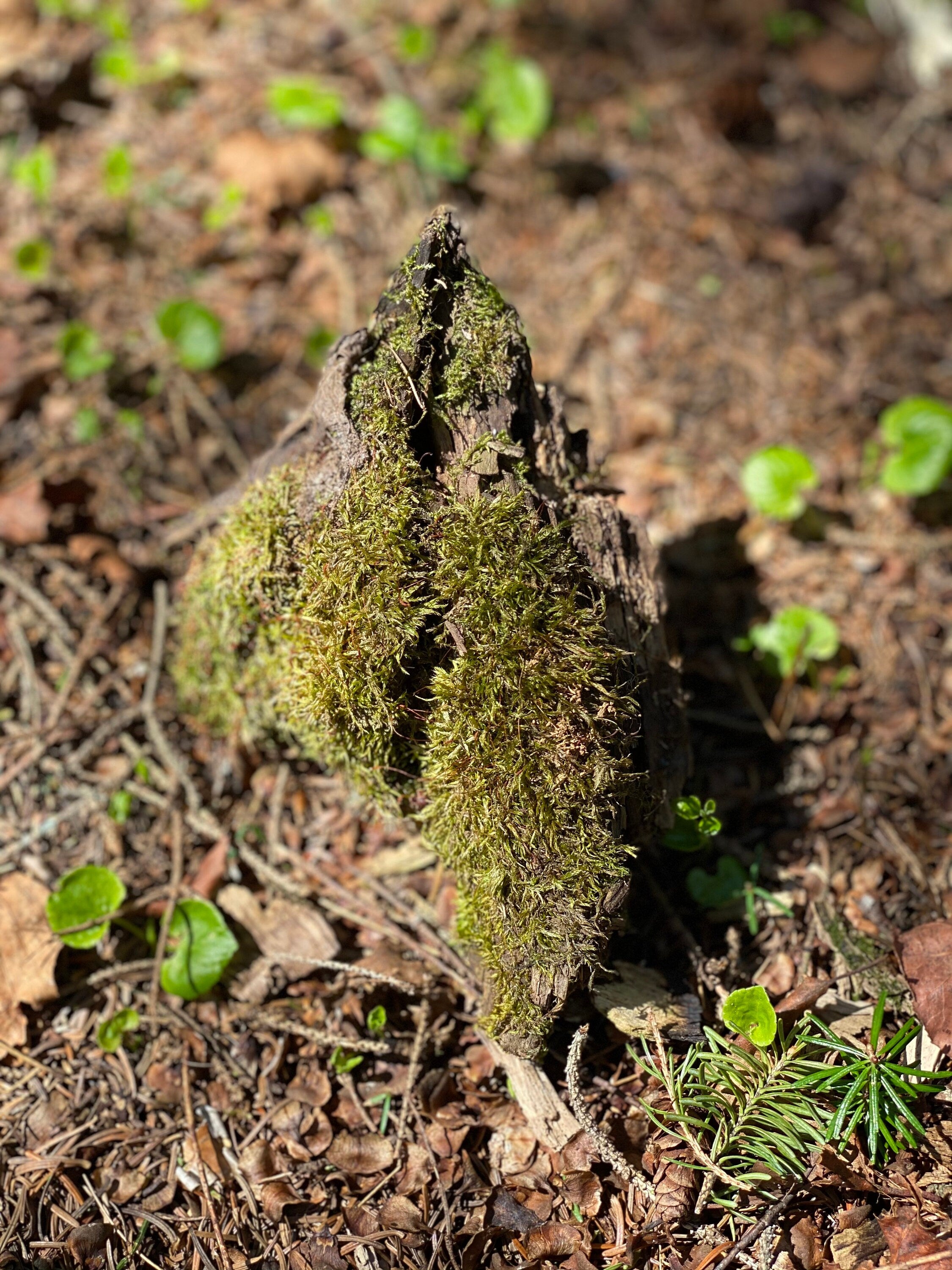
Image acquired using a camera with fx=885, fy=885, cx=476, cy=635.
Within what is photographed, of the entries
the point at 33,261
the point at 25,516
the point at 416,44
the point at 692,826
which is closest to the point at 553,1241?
the point at 692,826

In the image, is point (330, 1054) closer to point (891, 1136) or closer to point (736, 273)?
point (891, 1136)

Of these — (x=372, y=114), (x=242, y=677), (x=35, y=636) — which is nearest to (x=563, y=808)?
(x=242, y=677)

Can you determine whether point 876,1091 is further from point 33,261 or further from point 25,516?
point 33,261

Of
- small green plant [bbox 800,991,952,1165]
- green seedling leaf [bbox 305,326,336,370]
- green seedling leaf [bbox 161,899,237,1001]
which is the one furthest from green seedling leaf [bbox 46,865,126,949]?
green seedling leaf [bbox 305,326,336,370]

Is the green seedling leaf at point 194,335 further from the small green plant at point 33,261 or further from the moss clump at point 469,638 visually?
the moss clump at point 469,638

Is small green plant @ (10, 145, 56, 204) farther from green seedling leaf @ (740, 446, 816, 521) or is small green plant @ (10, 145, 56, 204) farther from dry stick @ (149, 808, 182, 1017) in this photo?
green seedling leaf @ (740, 446, 816, 521)

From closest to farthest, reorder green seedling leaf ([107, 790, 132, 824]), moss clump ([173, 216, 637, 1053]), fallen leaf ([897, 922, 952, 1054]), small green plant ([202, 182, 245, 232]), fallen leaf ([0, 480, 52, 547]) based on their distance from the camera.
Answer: moss clump ([173, 216, 637, 1053]) < fallen leaf ([897, 922, 952, 1054]) < green seedling leaf ([107, 790, 132, 824]) < fallen leaf ([0, 480, 52, 547]) < small green plant ([202, 182, 245, 232])

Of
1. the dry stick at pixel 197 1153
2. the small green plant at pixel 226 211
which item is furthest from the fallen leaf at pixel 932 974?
the small green plant at pixel 226 211
